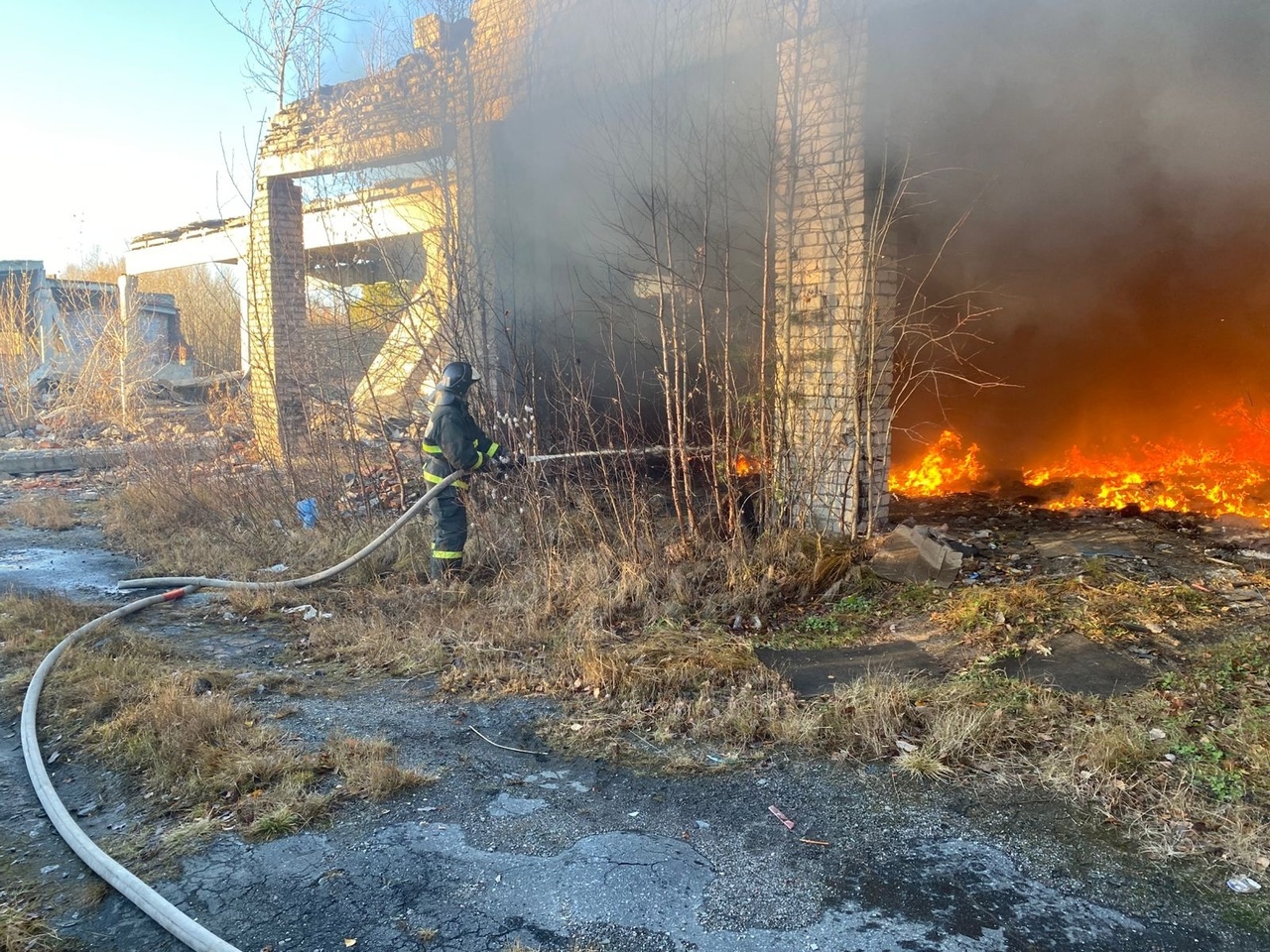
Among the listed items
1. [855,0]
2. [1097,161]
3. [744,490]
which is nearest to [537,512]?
[744,490]

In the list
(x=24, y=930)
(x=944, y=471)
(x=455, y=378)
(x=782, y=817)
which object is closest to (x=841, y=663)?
(x=782, y=817)

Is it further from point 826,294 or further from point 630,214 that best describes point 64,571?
point 826,294

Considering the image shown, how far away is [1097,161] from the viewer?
24.3 feet

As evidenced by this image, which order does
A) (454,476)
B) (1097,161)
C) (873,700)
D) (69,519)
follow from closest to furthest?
(873,700), (454,476), (1097,161), (69,519)

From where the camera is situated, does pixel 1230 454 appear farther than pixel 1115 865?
Yes

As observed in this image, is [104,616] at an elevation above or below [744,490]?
below

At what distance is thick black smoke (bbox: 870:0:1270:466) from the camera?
5.99 m

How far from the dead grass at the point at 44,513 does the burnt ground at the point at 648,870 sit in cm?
643

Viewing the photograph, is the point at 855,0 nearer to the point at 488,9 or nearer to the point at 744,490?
the point at 744,490

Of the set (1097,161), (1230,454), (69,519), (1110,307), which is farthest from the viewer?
(69,519)

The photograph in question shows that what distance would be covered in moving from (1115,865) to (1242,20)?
6.14 m

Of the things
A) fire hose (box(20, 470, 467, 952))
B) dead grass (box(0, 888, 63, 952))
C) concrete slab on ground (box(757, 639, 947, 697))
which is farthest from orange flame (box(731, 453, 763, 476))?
dead grass (box(0, 888, 63, 952))

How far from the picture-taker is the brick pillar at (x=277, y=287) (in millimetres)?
10500

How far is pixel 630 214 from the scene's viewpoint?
310 inches
